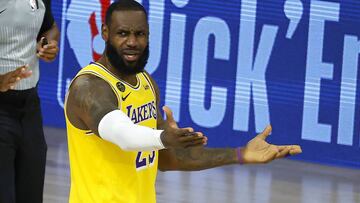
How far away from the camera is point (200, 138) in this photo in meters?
3.78

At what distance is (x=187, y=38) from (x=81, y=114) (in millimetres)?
→ 6023

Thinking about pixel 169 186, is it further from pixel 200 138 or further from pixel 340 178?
pixel 200 138

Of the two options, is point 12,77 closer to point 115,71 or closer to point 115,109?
point 115,71

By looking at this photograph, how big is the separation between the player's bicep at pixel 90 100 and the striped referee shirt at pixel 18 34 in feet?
3.09

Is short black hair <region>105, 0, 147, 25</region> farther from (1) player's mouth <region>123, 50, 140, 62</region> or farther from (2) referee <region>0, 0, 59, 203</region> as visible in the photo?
(2) referee <region>0, 0, 59, 203</region>

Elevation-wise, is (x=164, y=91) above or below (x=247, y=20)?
below

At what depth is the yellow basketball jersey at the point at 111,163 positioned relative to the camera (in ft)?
14.3

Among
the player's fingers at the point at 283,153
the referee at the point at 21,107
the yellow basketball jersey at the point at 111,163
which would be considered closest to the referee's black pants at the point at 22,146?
the referee at the point at 21,107

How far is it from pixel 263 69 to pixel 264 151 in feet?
20.3

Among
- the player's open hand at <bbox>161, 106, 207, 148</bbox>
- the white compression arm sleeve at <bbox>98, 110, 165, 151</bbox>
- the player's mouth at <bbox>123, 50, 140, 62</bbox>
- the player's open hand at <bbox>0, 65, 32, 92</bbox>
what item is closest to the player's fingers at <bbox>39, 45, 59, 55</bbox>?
the player's open hand at <bbox>0, 65, 32, 92</bbox>

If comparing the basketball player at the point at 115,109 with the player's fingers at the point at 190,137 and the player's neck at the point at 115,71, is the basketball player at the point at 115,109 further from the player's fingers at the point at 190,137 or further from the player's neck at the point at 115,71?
the player's fingers at the point at 190,137

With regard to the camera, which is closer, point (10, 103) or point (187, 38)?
point (10, 103)

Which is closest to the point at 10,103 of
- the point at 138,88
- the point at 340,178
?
the point at 138,88

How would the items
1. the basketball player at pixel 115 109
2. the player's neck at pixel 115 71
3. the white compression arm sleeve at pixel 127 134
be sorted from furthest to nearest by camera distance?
the player's neck at pixel 115 71, the basketball player at pixel 115 109, the white compression arm sleeve at pixel 127 134
